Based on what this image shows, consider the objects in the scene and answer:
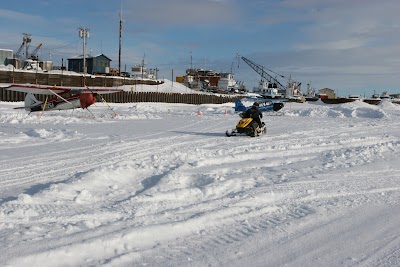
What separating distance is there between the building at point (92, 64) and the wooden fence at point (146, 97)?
739 inches

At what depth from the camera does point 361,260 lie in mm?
4141

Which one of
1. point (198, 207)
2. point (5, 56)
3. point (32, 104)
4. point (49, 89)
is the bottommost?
point (198, 207)

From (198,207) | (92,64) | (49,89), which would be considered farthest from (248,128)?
(92,64)

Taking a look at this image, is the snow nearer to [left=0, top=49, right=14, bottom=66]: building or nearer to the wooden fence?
the wooden fence

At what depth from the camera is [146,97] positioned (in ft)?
137

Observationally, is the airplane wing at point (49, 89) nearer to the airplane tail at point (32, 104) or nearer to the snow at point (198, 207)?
Result: the airplane tail at point (32, 104)

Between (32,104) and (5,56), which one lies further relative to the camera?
(5,56)

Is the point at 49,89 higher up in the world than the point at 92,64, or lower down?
lower down

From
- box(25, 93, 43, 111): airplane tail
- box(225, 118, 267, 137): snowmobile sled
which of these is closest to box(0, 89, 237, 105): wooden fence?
box(25, 93, 43, 111): airplane tail

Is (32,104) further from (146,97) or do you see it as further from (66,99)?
(146,97)

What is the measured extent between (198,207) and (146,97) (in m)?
36.9

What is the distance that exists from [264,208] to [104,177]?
2.91 meters

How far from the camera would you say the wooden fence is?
108 feet

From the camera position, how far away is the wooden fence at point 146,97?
32875 mm
